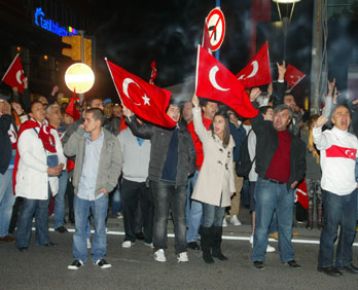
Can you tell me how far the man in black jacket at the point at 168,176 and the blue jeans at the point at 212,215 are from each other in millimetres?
293

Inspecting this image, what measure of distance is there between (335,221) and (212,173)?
1649mm

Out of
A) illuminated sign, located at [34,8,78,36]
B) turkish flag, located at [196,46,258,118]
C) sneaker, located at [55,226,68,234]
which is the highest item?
illuminated sign, located at [34,8,78,36]

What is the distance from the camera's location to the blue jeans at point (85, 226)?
23.2ft

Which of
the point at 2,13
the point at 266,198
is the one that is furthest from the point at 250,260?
the point at 2,13

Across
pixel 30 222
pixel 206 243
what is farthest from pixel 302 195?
pixel 30 222

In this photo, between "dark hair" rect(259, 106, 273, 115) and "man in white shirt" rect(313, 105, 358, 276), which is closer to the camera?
"man in white shirt" rect(313, 105, 358, 276)

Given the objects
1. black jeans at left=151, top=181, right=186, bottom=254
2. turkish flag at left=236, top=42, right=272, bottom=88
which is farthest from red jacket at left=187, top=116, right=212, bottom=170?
turkish flag at left=236, top=42, right=272, bottom=88

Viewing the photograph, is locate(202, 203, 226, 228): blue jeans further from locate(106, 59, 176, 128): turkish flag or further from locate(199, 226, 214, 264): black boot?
locate(106, 59, 176, 128): turkish flag

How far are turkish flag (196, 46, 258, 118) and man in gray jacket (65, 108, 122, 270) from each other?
1338mm

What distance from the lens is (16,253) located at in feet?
25.3

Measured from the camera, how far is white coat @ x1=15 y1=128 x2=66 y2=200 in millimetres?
7867

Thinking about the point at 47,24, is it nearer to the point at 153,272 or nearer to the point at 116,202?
the point at 116,202

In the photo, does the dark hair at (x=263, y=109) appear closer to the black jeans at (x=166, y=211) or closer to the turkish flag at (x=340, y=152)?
the turkish flag at (x=340, y=152)

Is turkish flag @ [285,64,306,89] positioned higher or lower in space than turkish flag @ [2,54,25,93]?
higher
